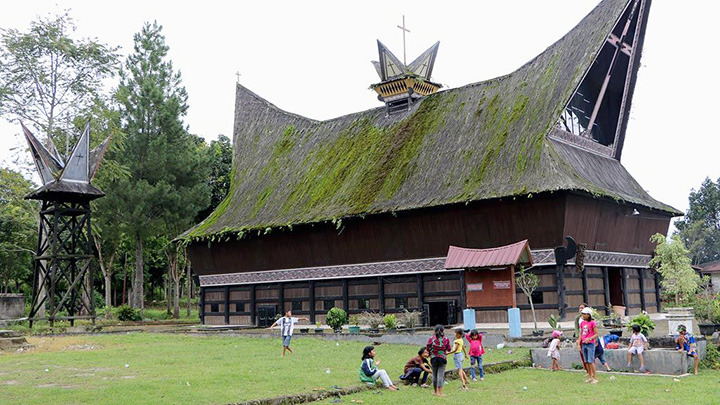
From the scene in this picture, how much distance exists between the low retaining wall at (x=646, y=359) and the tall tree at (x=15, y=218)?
31.8 meters

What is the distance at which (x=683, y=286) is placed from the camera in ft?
79.3

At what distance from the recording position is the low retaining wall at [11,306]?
46.3 metres

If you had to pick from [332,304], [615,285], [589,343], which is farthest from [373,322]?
[589,343]

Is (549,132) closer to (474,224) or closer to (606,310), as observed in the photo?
(474,224)

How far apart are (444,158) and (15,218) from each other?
2866 centimetres

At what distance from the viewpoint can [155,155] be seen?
155ft

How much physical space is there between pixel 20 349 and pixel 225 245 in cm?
1398

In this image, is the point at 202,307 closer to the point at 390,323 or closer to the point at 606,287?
the point at 390,323

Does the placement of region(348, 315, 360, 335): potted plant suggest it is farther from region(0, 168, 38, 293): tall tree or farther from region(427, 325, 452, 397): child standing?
region(0, 168, 38, 293): tall tree

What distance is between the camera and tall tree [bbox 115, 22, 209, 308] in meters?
46.4

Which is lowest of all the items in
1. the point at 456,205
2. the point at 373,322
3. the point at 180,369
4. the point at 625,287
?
the point at 180,369

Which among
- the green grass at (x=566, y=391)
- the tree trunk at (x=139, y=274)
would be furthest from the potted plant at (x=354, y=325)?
the tree trunk at (x=139, y=274)

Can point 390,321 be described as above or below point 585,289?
below

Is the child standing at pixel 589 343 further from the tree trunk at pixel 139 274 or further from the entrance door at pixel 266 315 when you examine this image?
the tree trunk at pixel 139 274
